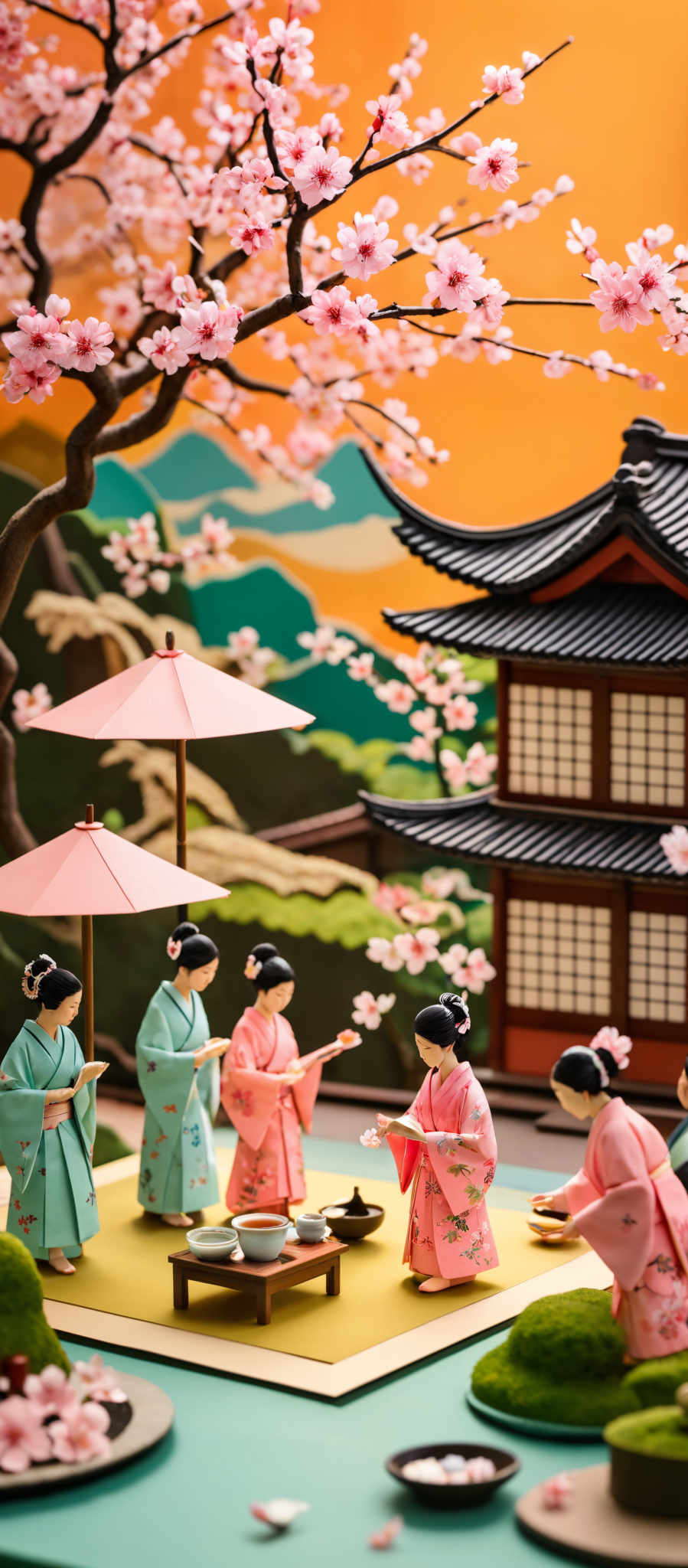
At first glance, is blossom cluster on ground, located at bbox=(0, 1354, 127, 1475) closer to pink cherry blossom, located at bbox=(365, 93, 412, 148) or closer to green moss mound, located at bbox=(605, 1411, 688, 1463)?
green moss mound, located at bbox=(605, 1411, 688, 1463)

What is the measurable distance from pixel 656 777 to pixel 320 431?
3185 millimetres

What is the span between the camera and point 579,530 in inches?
365

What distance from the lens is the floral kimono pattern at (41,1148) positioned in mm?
7273

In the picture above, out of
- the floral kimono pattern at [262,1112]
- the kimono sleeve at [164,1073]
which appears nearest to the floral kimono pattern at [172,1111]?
the kimono sleeve at [164,1073]

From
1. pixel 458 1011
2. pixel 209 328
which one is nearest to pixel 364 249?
pixel 209 328

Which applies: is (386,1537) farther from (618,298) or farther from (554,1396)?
(618,298)

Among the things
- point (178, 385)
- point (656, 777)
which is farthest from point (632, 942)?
point (178, 385)

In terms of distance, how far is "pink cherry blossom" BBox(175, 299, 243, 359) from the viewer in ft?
23.8

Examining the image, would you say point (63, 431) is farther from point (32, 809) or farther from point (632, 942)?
point (632, 942)

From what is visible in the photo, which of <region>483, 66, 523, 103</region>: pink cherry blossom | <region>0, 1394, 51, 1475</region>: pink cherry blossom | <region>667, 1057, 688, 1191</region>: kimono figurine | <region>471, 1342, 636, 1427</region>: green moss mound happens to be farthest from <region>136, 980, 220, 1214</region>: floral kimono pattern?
<region>483, 66, 523, 103</region>: pink cherry blossom

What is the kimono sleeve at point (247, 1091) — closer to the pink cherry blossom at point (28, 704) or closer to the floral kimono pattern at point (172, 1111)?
the floral kimono pattern at point (172, 1111)

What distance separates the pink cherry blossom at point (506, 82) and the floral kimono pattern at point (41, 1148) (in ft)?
12.5

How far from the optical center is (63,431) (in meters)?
11.8

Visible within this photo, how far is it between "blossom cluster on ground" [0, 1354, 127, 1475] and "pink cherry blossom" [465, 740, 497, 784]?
18.5 ft
